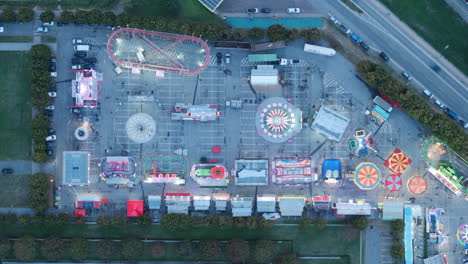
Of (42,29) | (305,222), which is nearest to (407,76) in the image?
(305,222)

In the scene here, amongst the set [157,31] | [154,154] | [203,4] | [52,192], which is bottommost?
[52,192]

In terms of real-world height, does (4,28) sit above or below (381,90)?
above

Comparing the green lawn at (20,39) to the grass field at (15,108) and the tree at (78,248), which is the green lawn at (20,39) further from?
the tree at (78,248)

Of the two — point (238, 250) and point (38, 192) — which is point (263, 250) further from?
point (38, 192)

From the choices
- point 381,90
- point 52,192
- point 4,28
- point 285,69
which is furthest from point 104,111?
point 381,90

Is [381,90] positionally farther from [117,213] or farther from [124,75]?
[117,213]

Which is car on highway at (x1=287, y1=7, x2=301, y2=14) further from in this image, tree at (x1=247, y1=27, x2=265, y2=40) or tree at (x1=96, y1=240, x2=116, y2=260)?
tree at (x1=96, y1=240, x2=116, y2=260)

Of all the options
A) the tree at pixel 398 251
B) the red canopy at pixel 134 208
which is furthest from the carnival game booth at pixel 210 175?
the tree at pixel 398 251
